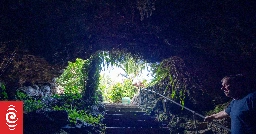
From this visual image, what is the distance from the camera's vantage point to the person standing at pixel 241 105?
7.55 feet

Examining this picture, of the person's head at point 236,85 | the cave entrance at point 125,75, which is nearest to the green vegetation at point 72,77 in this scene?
the cave entrance at point 125,75

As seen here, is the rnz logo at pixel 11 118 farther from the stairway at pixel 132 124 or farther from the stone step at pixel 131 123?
the stone step at pixel 131 123

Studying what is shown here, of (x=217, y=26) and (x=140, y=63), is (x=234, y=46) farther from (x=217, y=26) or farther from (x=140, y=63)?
(x=140, y=63)

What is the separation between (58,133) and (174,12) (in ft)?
12.4

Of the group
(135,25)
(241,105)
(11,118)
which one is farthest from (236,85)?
(11,118)

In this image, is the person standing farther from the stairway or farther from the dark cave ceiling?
the stairway

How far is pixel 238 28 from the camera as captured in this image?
11.2 feet

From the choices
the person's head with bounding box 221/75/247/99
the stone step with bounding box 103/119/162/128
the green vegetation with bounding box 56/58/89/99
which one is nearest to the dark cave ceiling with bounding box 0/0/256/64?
the person's head with bounding box 221/75/247/99

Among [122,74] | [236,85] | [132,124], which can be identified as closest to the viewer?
[236,85]

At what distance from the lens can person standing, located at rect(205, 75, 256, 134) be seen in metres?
2.30

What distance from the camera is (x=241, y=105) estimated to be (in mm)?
2389

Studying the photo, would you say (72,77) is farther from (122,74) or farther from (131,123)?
(131,123)

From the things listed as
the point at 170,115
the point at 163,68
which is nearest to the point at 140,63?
the point at 163,68

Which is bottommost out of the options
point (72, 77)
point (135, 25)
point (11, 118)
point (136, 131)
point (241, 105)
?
point (136, 131)
